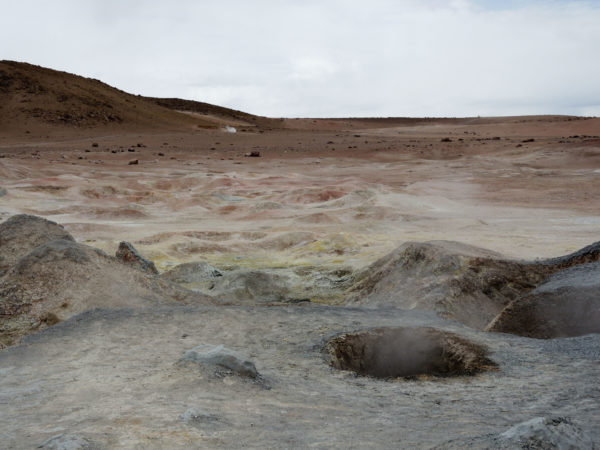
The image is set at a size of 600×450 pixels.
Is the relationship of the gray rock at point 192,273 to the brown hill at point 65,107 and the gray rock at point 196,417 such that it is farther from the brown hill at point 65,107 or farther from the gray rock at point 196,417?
the brown hill at point 65,107

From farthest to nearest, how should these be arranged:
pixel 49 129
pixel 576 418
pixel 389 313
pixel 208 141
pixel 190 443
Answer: pixel 49 129
pixel 208 141
pixel 389 313
pixel 576 418
pixel 190 443

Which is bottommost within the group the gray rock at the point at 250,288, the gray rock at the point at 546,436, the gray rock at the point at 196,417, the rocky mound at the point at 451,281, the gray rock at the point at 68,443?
the gray rock at the point at 250,288

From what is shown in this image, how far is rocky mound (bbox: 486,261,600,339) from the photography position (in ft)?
14.1

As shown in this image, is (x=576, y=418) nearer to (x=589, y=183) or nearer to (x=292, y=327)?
(x=292, y=327)

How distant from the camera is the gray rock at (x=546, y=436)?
1.95 m

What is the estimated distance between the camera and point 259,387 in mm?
2910

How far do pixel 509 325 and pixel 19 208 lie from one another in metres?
9.73

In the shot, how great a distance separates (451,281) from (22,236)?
3907 mm

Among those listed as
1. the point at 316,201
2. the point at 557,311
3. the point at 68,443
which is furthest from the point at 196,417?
the point at 316,201

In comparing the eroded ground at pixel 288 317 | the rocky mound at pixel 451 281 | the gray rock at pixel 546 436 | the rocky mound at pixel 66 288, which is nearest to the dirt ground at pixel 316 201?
the eroded ground at pixel 288 317

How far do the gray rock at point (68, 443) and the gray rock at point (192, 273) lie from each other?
5.17 meters

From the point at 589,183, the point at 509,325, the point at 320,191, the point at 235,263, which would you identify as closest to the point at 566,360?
the point at 509,325

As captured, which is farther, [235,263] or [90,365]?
[235,263]

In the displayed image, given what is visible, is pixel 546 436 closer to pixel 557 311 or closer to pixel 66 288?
pixel 557 311
